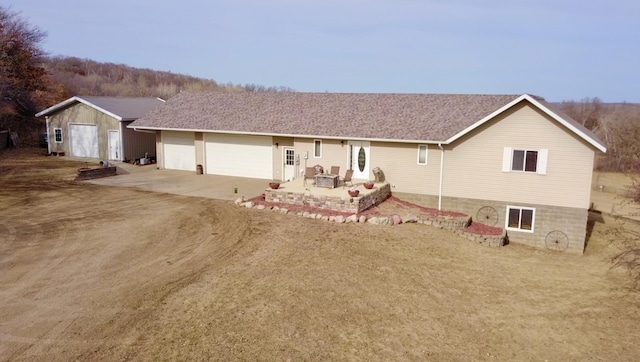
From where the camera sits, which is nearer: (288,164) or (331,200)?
(331,200)

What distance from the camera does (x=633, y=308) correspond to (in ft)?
44.2

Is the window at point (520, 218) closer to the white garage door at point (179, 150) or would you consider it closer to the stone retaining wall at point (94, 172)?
the white garage door at point (179, 150)

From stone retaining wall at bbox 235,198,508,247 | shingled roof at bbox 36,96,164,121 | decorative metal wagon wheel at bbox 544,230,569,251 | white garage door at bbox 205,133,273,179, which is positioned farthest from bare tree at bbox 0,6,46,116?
decorative metal wagon wheel at bbox 544,230,569,251

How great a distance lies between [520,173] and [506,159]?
2.79 ft

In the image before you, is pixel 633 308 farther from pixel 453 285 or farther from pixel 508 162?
pixel 508 162

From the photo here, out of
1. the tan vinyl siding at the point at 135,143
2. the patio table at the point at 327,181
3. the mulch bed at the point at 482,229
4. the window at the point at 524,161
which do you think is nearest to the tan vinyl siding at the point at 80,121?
the tan vinyl siding at the point at 135,143

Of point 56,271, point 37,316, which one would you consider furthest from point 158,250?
point 37,316

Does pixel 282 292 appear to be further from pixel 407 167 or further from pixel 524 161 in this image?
pixel 524 161

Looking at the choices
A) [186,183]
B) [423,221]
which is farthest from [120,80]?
[423,221]

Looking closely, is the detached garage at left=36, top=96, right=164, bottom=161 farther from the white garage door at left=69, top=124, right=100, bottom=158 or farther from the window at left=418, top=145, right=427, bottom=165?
the window at left=418, top=145, right=427, bottom=165

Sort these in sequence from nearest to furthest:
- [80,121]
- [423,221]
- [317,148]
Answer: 1. [423,221]
2. [317,148]
3. [80,121]

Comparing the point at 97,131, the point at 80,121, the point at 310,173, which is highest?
the point at 80,121

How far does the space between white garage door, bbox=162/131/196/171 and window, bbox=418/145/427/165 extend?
46.2ft

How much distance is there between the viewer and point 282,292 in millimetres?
12133
